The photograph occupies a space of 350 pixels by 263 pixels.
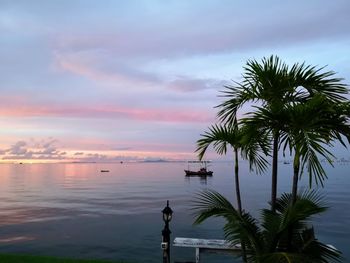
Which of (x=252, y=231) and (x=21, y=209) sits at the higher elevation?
(x=252, y=231)

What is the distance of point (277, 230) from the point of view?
20.3ft

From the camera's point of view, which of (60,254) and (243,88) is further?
(60,254)

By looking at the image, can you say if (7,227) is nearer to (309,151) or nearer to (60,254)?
(60,254)

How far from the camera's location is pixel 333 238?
106 feet

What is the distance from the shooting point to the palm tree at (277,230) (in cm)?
593

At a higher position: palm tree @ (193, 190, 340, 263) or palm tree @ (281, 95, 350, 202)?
palm tree @ (281, 95, 350, 202)

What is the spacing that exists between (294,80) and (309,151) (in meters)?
2.01

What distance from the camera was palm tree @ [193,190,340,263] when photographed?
5930 mm

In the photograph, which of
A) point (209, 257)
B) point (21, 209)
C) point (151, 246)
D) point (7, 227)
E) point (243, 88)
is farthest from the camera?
point (21, 209)

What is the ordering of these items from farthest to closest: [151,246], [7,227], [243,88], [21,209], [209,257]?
[21,209]
[7,227]
[151,246]
[209,257]
[243,88]

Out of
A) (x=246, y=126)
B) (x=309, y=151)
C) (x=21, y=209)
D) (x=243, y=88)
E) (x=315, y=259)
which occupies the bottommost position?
(x=21, y=209)

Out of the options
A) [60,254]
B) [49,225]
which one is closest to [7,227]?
[49,225]

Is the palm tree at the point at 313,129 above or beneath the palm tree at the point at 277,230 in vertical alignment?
above

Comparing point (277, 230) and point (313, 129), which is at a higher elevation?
point (313, 129)
